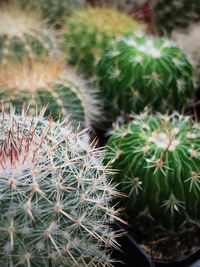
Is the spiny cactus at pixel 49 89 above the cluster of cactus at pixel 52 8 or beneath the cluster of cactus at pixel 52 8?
beneath

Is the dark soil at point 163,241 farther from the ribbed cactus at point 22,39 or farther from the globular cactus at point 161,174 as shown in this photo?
the ribbed cactus at point 22,39

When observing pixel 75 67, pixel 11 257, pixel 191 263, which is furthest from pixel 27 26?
pixel 11 257

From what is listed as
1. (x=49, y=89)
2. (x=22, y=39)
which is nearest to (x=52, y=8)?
(x=22, y=39)

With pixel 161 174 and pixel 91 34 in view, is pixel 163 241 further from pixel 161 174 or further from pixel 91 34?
pixel 91 34

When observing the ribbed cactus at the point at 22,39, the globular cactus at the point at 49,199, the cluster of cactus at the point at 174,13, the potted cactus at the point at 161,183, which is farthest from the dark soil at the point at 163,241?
the cluster of cactus at the point at 174,13

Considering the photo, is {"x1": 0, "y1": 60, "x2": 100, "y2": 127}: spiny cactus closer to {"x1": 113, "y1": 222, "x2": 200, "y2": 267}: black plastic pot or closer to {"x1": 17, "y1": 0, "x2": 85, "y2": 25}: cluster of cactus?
{"x1": 113, "y1": 222, "x2": 200, "y2": 267}: black plastic pot

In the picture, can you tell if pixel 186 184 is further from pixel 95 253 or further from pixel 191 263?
pixel 95 253
